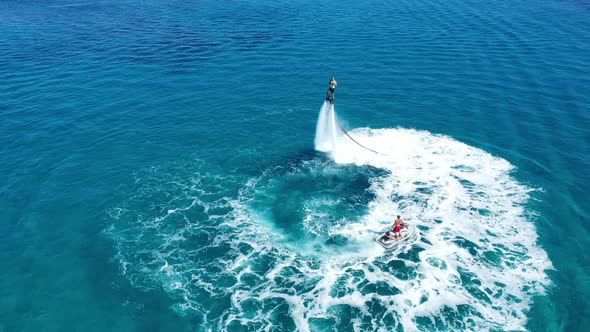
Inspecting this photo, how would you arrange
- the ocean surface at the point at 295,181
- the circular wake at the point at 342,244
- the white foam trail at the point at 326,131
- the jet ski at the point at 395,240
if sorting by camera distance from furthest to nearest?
the white foam trail at the point at 326,131 < the jet ski at the point at 395,240 < the ocean surface at the point at 295,181 < the circular wake at the point at 342,244

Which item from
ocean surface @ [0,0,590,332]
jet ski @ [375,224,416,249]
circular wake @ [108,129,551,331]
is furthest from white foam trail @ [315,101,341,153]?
jet ski @ [375,224,416,249]

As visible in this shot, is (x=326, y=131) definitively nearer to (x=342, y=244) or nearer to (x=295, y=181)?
(x=295, y=181)

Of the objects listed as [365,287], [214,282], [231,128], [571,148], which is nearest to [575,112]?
[571,148]

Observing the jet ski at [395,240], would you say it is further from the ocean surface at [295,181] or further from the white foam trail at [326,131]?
the white foam trail at [326,131]

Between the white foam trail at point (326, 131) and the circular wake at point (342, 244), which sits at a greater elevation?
the white foam trail at point (326, 131)

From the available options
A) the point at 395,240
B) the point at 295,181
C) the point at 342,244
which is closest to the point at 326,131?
the point at 295,181

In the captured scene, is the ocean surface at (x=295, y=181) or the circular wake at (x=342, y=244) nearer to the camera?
the circular wake at (x=342, y=244)

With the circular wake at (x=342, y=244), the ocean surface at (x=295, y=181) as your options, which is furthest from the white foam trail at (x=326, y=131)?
the circular wake at (x=342, y=244)
